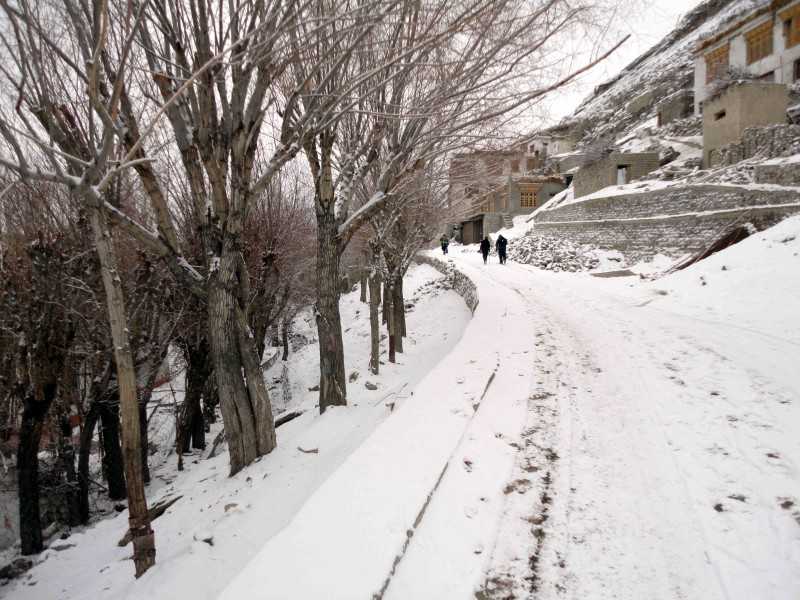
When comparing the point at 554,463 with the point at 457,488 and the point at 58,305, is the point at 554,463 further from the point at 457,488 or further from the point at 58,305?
the point at 58,305

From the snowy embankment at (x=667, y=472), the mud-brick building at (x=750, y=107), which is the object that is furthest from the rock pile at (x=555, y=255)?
the snowy embankment at (x=667, y=472)

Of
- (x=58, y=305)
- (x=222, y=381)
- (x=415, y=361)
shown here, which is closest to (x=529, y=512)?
(x=222, y=381)

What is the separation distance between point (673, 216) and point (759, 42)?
20524mm

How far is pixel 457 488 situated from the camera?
2627 mm

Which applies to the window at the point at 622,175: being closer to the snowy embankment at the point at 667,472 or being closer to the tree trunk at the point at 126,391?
the snowy embankment at the point at 667,472

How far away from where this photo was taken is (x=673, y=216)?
1454cm

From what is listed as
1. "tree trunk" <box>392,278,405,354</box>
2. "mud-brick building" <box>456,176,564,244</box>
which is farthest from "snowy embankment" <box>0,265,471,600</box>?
"mud-brick building" <box>456,176,564,244</box>

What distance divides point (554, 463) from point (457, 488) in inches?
29.9

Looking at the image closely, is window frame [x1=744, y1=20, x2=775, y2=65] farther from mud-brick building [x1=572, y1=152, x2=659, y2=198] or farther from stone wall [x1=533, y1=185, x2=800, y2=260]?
stone wall [x1=533, y1=185, x2=800, y2=260]

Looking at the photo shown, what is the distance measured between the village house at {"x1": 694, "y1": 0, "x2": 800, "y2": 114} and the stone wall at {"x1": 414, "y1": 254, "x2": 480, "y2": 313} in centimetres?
1724

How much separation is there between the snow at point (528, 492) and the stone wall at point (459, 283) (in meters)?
6.15

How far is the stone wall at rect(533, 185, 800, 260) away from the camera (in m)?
11.6

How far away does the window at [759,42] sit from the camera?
2459cm

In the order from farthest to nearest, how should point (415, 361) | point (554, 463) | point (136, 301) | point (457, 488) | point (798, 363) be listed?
point (415, 361) < point (136, 301) < point (798, 363) < point (554, 463) < point (457, 488)
